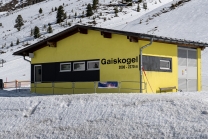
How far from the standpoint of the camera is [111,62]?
2106 centimetres

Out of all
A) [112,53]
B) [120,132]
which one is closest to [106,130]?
[120,132]

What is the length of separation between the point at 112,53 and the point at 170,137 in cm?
916

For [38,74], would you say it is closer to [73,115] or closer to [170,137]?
[73,115]

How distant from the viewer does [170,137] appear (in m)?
12.5

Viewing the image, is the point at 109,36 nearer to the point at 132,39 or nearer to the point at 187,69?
the point at 132,39

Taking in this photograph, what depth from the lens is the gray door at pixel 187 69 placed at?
22.7 meters

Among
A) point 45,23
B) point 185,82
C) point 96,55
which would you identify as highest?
point 45,23

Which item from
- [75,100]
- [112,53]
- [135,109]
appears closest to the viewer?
[135,109]

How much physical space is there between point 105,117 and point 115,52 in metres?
6.86

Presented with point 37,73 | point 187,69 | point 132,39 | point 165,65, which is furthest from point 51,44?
point 187,69

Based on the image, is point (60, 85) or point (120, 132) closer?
point (120, 132)

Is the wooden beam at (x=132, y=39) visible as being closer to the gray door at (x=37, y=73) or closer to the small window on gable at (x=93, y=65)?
the small window on gable at (x=93, y=65)

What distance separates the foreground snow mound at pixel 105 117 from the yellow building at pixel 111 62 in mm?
3703

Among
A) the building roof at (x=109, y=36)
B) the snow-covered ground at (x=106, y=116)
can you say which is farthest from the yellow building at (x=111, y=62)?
the snow-covered ground at (x=106, y=116)
